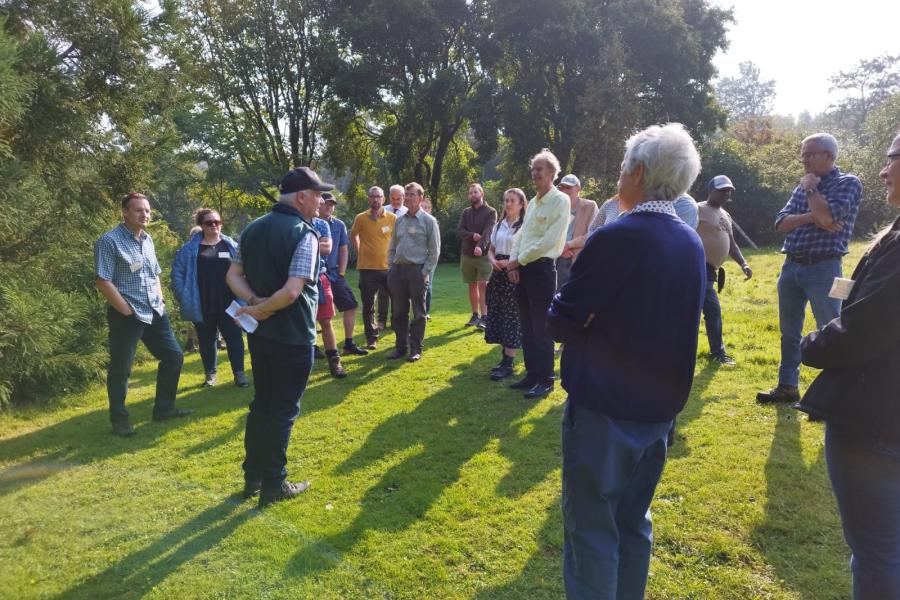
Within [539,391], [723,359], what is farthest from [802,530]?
[723,359]

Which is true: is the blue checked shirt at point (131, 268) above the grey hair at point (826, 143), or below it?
Result: below

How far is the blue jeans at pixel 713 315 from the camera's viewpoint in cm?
600

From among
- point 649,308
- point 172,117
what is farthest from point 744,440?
point 172,117

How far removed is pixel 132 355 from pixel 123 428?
0.72m

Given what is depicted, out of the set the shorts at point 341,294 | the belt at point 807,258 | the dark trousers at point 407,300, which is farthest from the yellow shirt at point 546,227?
the shorts at point 341,294

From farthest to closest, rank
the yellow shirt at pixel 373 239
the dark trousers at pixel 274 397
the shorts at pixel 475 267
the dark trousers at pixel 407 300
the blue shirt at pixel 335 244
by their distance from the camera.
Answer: the shorts at pixel 475 267 < the yellow shirt at pixel 373 239 < the blue shirt at pixel 335 244 < the dark trousers at pixel 407 300 < the dark trousers at pixel 274 397

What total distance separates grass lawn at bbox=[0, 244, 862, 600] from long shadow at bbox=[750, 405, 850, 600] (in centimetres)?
1

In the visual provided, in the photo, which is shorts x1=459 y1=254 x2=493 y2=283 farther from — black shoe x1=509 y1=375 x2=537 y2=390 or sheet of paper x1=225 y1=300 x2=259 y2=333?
sheet of paper x1=225 y1=300 x2=259 y2=333

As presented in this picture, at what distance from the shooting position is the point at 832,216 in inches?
169

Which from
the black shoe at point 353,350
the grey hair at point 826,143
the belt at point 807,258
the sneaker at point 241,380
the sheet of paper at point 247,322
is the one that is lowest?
the sneaker at point 241,380

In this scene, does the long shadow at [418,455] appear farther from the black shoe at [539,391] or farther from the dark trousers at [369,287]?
the dark trousers at [369,287]

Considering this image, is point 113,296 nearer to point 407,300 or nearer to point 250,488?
point 250,488

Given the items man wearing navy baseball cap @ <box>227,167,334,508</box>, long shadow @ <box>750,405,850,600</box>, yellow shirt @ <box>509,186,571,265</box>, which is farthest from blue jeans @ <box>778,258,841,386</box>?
man wearing navy baseball cap @ <box>227,167,334,508</box>

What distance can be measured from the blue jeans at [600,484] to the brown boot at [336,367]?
16.1 feet
